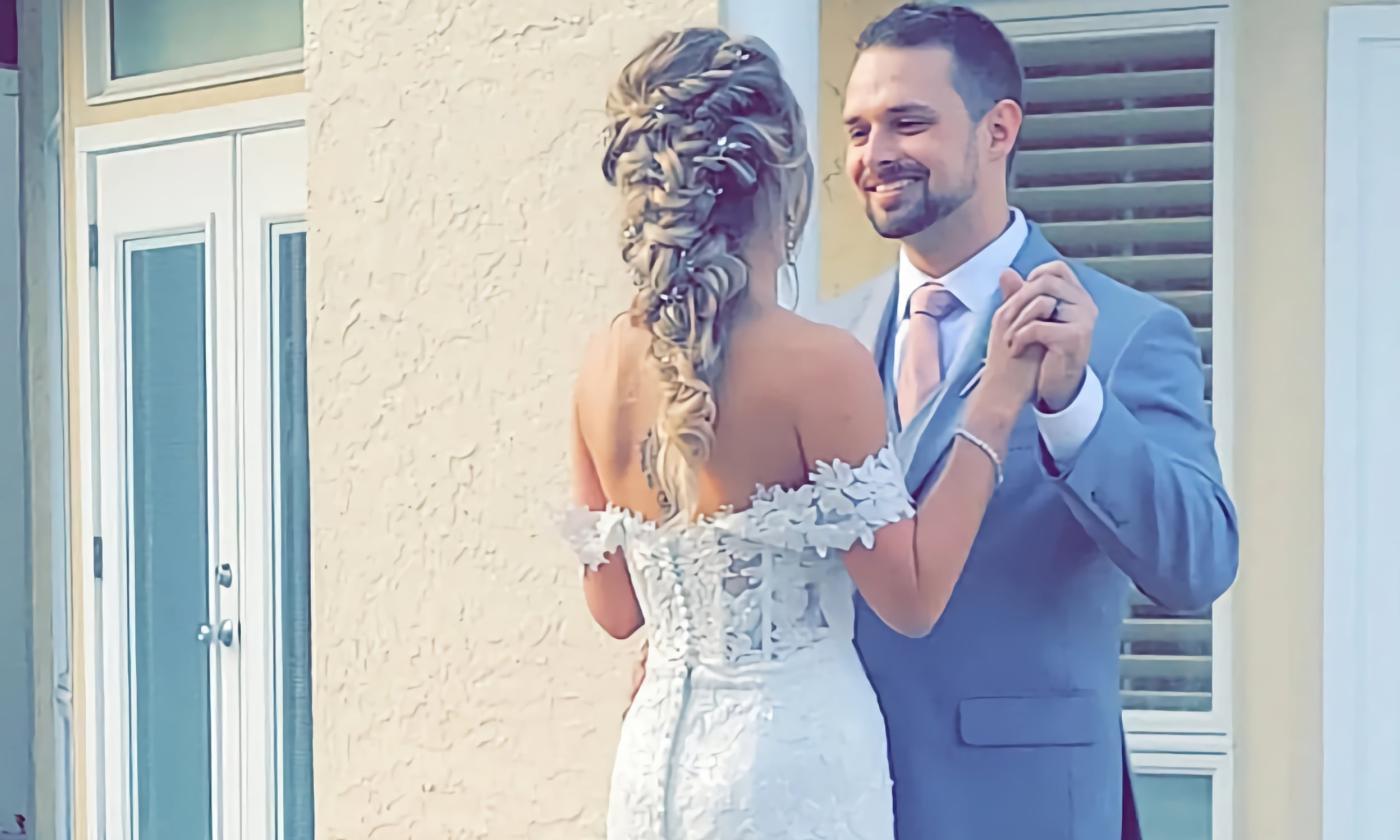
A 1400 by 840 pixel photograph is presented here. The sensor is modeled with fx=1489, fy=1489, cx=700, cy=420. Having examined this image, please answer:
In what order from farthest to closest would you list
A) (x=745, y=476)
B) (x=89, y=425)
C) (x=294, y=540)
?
(x=89, y=425) → (x=294, y=540) → (x=745, y=476)

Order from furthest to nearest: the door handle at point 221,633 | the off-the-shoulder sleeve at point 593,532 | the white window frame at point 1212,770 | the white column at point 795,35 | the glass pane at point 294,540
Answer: the door handle at point 221,633
the glass pane at point 294,540
the white window frame at point 1212,770
the white column at point 795,35
the off-the-shoulder sleeve at point 593,532

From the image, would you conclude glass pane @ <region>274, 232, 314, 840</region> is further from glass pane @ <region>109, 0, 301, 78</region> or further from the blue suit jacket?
the blue suit jacket

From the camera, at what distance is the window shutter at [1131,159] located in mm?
2623

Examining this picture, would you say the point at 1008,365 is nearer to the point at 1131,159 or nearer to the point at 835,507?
the point at 835,507

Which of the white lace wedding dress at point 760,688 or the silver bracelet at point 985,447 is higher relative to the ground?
the silver bracelet at point 985,447

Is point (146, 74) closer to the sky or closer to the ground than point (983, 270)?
closer to the sky

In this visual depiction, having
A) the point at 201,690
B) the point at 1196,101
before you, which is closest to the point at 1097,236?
the point at 1196,101

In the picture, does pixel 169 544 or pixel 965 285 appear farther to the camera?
pixel 169 544

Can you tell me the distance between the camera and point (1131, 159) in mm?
2637

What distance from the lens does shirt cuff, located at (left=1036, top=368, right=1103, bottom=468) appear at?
4.57 ft

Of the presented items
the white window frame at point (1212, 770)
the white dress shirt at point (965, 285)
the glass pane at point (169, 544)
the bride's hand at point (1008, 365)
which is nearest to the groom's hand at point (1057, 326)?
the bride's hand at point (1008, 365)

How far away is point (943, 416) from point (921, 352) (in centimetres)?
9

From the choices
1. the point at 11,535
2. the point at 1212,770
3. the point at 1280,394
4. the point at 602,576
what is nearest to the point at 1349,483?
the point at 1280,394

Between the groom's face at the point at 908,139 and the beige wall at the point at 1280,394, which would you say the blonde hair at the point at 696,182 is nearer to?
the groom's face at the point at 908,139
